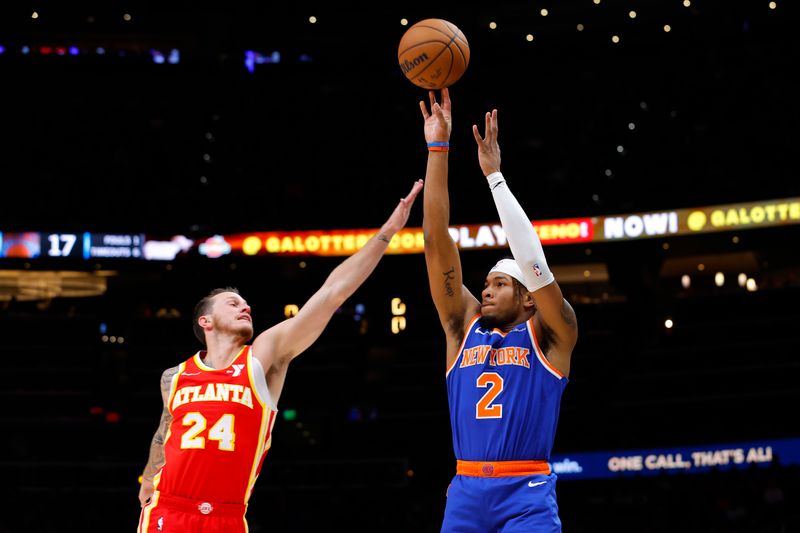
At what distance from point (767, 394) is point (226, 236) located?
12.2m

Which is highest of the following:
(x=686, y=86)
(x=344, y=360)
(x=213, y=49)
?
(x=213, y=49)

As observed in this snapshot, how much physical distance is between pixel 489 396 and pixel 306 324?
1.11 m

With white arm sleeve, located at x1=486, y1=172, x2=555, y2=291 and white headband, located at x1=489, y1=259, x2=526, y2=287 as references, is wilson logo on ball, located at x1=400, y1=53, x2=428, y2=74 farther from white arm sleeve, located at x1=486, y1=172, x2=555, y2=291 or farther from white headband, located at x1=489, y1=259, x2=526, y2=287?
white headband, located at x1=489, y1=259, x2=526, y2=287

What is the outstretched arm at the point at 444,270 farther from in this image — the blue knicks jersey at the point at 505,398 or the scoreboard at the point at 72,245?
the scoreboard at the point at 72,245

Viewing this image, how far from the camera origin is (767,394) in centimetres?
1925

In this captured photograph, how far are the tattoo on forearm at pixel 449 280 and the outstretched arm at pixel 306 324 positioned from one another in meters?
0.46

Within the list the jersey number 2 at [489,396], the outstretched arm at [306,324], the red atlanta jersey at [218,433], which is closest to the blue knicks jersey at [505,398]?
the jersey number 2 at [489,396]

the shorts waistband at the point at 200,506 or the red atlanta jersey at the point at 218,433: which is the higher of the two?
the red atlanta jersey at the point at 218,433

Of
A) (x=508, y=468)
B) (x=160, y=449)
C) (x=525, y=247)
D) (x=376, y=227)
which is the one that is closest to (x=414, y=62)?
(x=525, y=247)

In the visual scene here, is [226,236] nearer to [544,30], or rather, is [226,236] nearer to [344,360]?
[344,360]

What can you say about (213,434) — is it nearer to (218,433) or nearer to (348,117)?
(218,433)

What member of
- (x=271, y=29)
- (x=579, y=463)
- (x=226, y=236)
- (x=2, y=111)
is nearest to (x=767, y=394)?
(x=579, y=463)

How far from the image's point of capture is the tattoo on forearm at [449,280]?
5.23 m

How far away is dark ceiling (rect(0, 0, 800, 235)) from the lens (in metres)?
22.6
